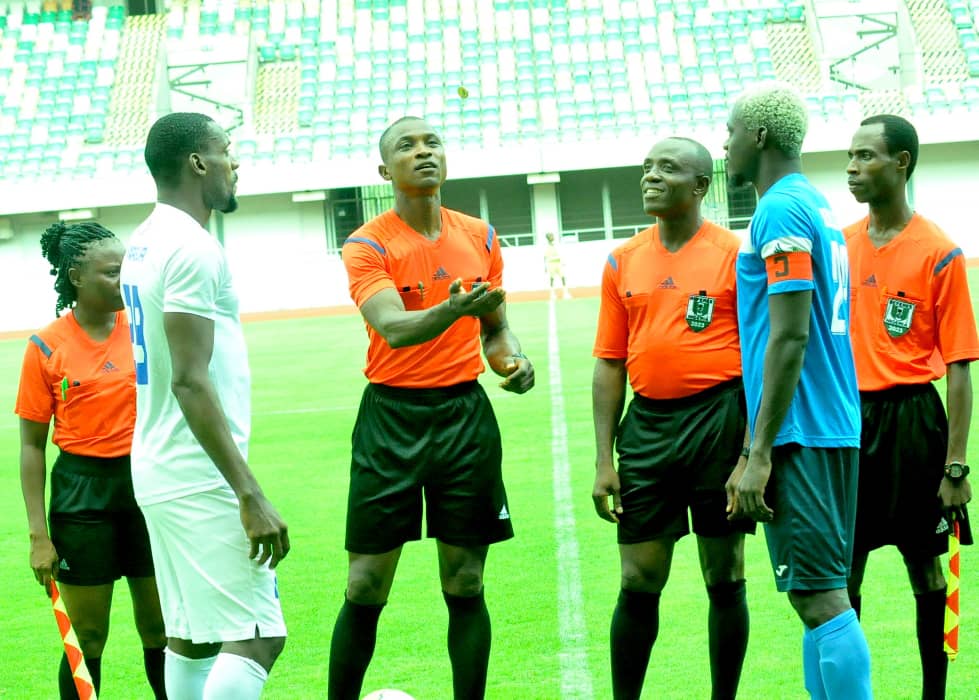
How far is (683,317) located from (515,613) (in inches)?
93.8

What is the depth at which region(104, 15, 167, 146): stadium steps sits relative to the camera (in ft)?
128

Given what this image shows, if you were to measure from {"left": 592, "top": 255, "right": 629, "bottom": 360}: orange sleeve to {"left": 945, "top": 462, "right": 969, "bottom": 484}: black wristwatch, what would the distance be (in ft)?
4.36

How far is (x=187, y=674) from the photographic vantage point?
13.4ft

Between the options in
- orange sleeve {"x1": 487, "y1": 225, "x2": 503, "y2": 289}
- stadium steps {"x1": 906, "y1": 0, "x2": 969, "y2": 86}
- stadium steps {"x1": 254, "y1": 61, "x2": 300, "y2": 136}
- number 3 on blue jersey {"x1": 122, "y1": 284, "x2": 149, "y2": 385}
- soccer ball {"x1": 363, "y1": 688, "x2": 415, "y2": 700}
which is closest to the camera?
number 3 on blue jersey {"x1": 122, "y1": 284, "x2": 149, "y2": 385}

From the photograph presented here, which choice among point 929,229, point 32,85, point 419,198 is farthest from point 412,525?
point 32,85

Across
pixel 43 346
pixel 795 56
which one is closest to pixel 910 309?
pixel 43 346

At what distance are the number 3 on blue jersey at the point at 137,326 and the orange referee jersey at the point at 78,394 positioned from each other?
3.29ft

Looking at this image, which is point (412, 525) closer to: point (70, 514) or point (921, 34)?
point (70, 514)

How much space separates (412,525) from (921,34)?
126 ft

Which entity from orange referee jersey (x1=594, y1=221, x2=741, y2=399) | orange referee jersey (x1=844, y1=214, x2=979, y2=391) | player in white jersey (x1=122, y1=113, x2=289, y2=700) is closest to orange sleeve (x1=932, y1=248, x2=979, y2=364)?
orange referee jersey (x1=844, y1=214, x2=979, y2=391)

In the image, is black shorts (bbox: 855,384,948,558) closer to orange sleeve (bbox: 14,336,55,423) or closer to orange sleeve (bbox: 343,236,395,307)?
orange sleeve (bbox: 343,236,395,307)

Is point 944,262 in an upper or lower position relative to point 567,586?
upper

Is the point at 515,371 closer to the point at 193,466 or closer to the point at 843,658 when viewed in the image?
the point at 193,466

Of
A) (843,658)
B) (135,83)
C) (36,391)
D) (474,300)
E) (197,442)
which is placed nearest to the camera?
(197,442)
